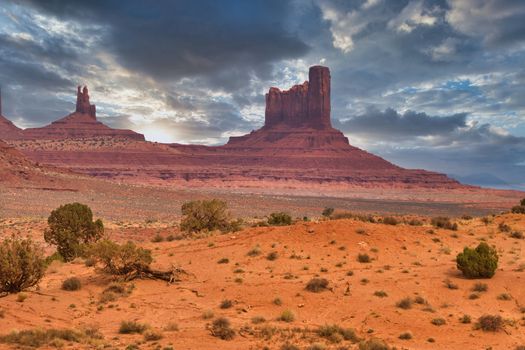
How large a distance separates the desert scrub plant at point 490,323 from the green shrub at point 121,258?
12.2 metres

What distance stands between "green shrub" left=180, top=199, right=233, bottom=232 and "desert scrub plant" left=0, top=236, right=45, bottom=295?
52.0 feet

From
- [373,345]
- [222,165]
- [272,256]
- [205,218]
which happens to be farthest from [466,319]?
[222,165]

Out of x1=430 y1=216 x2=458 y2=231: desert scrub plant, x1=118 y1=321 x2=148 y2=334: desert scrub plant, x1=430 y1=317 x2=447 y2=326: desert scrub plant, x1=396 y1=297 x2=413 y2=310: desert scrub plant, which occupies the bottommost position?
x1=118 y1=321 x2=148 y2=334: desert scrub plant

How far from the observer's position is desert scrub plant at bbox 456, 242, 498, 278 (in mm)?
17266

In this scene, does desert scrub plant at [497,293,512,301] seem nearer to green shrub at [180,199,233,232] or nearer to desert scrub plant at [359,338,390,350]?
desert scrub plant at [359,338,390,350]

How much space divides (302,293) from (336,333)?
408cm

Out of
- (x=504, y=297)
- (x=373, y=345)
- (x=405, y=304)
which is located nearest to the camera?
(x=373, y=345)

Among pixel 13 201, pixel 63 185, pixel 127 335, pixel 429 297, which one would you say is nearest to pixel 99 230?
pixel 127 335

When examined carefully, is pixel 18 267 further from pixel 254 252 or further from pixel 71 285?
pixel 254 252

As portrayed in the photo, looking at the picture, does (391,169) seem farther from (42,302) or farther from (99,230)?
(42,302)

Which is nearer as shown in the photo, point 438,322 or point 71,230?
point 438,322

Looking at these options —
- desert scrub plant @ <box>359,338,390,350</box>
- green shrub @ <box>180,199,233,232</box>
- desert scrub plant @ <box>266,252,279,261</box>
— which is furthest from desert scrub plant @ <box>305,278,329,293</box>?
green shrub @ <box>180,199,233,232</box>

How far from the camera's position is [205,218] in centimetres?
3225

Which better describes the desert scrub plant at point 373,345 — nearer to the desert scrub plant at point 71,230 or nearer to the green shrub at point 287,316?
the green shrub at point 287,316
